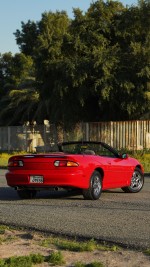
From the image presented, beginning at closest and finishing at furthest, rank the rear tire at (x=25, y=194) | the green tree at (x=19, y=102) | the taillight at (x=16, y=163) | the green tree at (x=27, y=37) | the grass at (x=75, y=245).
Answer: the grass at (x=75, y=245) → the taillight at (x=16, y=163) → the rear tire at (x=25, y=194) → the green tree at (x=19, y=102) → the green tree at (x=27, y=37)

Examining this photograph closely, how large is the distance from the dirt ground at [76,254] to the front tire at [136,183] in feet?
22.4

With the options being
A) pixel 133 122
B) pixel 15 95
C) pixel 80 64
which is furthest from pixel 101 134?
pixel 15 95

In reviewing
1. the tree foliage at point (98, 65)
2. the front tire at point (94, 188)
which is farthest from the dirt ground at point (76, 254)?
the tree foliage at point (98, 65)

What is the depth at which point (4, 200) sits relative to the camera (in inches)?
526

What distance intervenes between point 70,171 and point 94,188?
Answer: 83 centimetres

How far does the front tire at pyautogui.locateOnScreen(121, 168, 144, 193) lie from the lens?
14.9 metres

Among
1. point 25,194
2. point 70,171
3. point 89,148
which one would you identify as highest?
point 89,148

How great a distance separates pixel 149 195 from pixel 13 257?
7.91m

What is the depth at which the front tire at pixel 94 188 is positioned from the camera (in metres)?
12.9

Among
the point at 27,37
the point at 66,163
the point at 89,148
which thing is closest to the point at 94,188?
the point at 66,163

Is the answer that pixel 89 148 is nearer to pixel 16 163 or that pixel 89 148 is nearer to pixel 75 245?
pixel 16 163

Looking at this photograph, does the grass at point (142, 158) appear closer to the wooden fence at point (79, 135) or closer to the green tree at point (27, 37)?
the wooden fence at point (79, 135)

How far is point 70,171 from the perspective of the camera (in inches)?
499

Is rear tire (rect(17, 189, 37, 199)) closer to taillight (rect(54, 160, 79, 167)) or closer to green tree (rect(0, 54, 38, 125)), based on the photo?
taillight (rect(54, 160, 79, 167))
